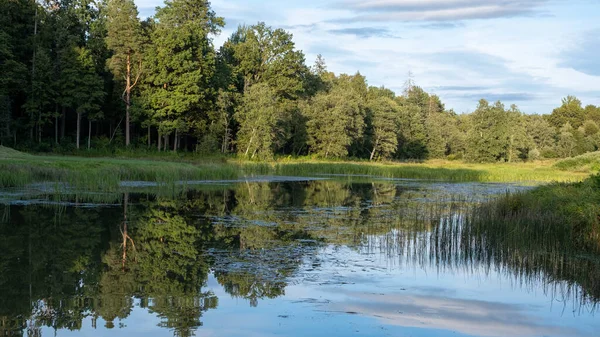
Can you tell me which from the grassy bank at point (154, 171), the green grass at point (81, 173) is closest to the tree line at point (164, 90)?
the grassy bank at point (154, 171)

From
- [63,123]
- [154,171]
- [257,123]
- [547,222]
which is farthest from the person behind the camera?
[257,123]

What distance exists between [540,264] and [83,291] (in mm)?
8109

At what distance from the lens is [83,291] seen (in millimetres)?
8930

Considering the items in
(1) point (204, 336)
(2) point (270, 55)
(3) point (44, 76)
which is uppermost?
(2) point (270, 55)

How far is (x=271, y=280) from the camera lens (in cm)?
992

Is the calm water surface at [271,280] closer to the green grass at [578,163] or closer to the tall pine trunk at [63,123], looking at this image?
the tall pine trunk at [63,123]

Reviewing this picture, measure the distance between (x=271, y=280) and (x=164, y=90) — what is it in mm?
44199

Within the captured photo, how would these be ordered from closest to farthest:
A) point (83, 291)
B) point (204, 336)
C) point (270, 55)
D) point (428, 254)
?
point (204, 336), point (83, 291), point (428, 254), point (270, 55)

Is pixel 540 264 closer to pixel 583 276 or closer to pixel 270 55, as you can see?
pixel 583 276

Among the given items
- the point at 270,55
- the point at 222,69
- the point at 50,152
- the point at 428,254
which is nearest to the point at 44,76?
the point at 50,152

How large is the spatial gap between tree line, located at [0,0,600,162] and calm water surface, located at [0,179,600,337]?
113 feet

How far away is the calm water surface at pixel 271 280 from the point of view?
25.3 ft

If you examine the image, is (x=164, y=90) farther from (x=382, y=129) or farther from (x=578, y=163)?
(x=578, y=163)

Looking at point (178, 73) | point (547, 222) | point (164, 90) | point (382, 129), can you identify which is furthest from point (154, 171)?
point (382, 129)
